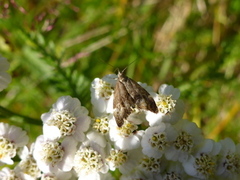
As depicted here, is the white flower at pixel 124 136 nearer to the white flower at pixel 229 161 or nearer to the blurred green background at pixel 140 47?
the white flower at pixel 229 161

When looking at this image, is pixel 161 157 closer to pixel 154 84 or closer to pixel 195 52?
pixel 154 84

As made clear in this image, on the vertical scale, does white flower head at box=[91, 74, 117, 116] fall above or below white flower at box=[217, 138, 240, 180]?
above

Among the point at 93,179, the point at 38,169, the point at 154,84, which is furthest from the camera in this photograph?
the point at 154,84

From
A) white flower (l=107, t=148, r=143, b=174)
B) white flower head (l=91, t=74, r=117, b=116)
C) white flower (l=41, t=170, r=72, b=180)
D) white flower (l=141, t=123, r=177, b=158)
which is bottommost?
white flower (l=41, t=170, r=72, b=180)

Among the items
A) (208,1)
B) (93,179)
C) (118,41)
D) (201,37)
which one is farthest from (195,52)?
(93,179)

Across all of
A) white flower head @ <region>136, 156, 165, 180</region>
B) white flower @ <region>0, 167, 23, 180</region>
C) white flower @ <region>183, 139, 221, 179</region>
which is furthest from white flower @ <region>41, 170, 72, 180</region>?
white flower @ <region>183, 139, 221, 179</region>

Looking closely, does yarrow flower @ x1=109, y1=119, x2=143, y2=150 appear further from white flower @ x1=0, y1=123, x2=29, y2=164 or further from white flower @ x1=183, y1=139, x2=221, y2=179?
white flower @ x1=0, y1=123, x2=29, y2=164

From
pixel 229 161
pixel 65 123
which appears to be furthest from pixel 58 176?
pixel 229 161

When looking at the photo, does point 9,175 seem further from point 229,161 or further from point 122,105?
point 229,161
